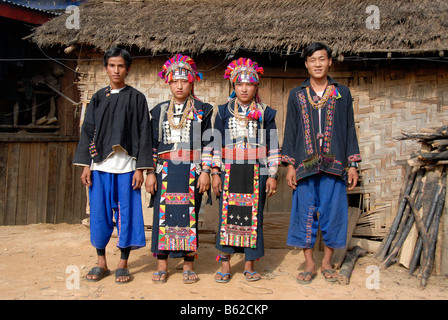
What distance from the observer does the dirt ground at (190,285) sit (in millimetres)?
3475

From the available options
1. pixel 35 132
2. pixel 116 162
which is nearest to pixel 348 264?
pixel 116 162

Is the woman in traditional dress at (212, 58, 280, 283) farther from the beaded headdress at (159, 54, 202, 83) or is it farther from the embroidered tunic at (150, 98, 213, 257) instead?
the beaded headdress at (159, 54, 202, 83)

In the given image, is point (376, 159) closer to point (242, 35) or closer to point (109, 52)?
point (242, 35)

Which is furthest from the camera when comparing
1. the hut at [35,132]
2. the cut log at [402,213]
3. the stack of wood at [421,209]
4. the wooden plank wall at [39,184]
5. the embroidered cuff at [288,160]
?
the wooden plank wall at [39,184]

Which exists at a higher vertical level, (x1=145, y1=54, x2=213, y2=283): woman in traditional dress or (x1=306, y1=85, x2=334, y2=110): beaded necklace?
(x1=306, y1=85, x2=334, y2=110): beaded necklace

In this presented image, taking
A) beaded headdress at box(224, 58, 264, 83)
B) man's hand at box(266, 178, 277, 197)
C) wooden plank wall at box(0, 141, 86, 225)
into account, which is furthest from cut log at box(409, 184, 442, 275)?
wooden plank wall at box(0, 141, 86, 225)

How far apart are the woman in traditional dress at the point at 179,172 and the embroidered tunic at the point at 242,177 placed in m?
0.20

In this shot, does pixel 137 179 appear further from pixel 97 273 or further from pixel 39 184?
pixel 39 184

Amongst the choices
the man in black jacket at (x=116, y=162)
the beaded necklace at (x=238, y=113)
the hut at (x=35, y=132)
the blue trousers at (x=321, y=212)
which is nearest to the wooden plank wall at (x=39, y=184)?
the hut at (x=35, y=132)

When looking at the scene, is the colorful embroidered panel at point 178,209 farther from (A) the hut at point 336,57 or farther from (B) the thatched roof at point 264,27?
(B) the thatched roof at point 264,27

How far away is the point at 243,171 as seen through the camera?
3.89m

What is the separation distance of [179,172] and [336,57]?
2529 mm

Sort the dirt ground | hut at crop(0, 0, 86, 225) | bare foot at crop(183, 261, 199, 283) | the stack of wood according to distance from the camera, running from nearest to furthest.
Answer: the dirt ground → bare foot at crop(183, 261, 199, 283) → the stack of wood → hut at crop(0, 0, 86, 225)

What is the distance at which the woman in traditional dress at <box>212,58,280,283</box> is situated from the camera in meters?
3.86
